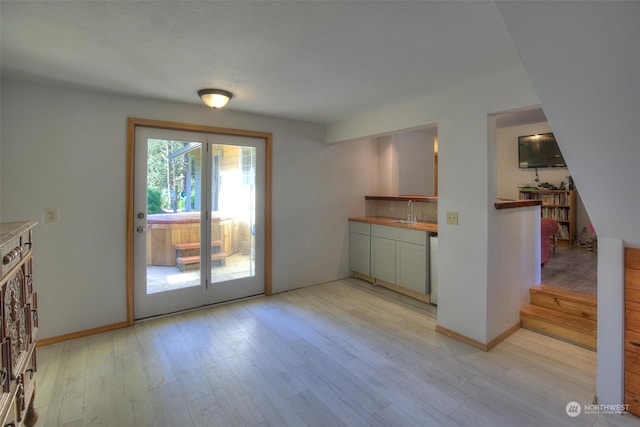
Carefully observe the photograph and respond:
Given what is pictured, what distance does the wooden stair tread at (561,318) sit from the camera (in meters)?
2.64

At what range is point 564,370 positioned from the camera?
7.52 feet

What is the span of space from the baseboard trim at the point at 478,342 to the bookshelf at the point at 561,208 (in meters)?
3.44

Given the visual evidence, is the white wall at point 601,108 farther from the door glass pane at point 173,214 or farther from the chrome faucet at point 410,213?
the door glass pane at point 173,214

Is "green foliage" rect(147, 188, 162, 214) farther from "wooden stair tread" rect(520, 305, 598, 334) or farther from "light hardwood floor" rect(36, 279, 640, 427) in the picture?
"wooden stair tread" rect(520, 305, 598, 334)

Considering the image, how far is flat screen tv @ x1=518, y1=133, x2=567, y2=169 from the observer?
17.4ft

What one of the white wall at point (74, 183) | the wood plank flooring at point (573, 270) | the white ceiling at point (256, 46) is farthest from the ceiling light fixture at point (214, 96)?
the wood plank flooring at point (573, 270)

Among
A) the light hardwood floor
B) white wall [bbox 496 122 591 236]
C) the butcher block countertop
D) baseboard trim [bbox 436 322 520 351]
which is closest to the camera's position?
the light hardwood floor

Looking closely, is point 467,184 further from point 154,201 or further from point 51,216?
point 51,216

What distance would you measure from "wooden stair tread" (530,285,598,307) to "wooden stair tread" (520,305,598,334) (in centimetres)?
15

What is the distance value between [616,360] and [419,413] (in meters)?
1.26

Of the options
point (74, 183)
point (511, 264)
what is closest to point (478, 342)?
point (511, 264)

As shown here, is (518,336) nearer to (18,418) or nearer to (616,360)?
(616,360)

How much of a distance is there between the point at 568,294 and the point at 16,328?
4017 mm

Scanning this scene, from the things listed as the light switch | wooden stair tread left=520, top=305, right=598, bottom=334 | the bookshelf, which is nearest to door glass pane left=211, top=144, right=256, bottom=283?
the light switch
